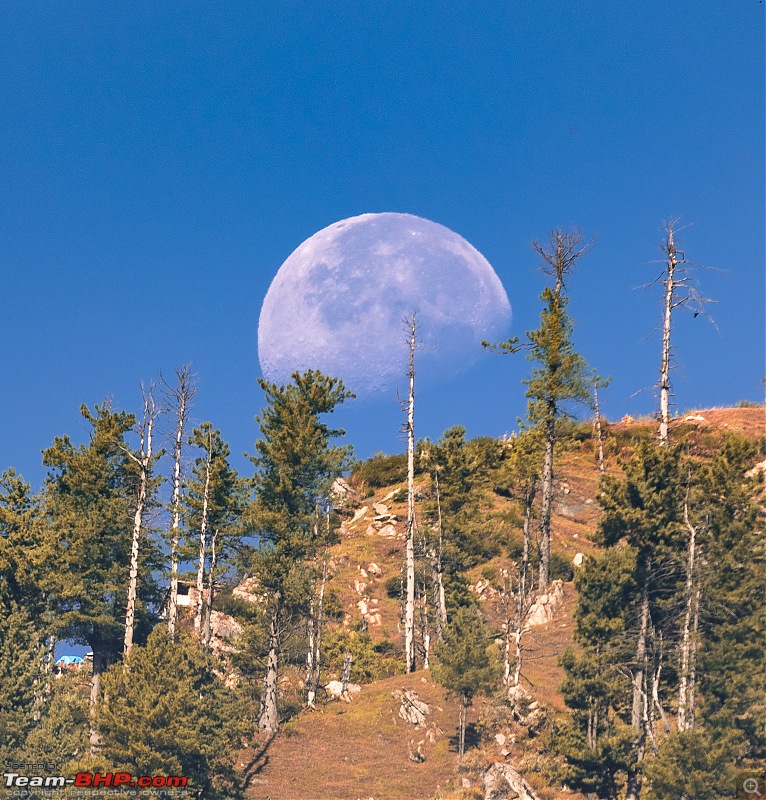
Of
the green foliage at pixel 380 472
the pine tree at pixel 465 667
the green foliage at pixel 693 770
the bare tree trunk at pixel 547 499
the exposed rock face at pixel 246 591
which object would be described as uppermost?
the green foliage at pixel 380 472

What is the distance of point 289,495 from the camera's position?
4550cm

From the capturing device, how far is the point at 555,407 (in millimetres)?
52594

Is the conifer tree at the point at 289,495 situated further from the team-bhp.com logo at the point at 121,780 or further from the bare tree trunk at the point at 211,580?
the team-bhp.com logo at the point at 121,780

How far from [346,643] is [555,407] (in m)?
16.9

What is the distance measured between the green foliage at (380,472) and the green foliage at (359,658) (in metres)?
34.3

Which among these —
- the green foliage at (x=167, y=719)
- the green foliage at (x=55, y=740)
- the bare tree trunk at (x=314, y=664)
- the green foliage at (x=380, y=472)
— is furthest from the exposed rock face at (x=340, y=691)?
the green foliage at (x=380, y=472)

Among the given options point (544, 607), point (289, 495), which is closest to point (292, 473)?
point (289, 495)

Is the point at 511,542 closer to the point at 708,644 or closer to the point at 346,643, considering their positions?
the point at 346,643

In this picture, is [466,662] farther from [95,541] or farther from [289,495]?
[95,541]

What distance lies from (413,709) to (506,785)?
27.7ft

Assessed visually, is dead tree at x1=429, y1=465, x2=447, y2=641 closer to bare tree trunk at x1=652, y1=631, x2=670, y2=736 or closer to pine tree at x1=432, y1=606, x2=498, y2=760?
pine tree at x1=432, y1=606, x2=498, y2=760

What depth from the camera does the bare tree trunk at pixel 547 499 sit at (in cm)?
4944

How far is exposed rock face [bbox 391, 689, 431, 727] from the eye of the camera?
129 feet

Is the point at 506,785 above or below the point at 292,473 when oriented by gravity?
below
